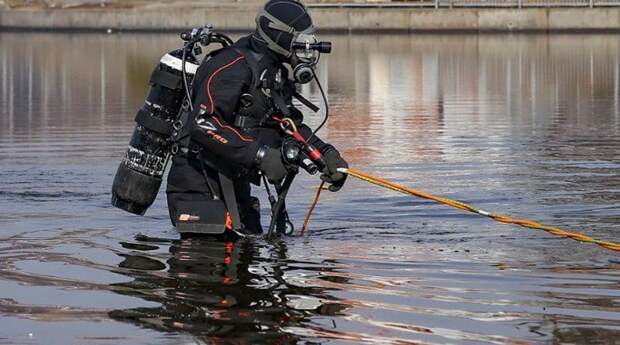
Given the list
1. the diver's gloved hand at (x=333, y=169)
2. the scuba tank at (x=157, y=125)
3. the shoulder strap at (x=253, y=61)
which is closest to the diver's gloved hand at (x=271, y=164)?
the diver's gloved hand at (x=333, y=169)

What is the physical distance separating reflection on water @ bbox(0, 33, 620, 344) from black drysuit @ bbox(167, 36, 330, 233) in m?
0.46

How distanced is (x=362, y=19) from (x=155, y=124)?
37.7 meters

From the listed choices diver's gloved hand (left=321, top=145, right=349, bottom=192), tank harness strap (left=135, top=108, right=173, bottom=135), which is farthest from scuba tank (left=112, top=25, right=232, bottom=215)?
diver's gloved hand (left=321, top=145, right=349, bottom=192)

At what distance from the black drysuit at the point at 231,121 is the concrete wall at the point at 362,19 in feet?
119

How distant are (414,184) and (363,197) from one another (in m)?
0.91

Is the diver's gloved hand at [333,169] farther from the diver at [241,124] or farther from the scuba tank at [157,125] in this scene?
the scuba tank at [157,125]

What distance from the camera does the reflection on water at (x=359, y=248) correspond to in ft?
24.4

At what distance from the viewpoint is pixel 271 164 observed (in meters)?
8.71

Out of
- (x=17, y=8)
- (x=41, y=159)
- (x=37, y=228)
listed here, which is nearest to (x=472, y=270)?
(x=37, y=228)

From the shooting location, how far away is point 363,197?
41.4ft

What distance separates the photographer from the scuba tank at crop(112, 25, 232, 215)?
9141 mm

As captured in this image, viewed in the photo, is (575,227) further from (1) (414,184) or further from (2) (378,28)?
(2) (378,28)

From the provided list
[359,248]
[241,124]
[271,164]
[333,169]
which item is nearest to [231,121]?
[241,124]

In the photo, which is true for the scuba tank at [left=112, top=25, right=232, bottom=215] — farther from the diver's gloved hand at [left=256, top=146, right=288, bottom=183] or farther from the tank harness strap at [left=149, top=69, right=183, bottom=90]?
the diver's gloved hand at [left=256, top=146, right=288, bottom=183]
